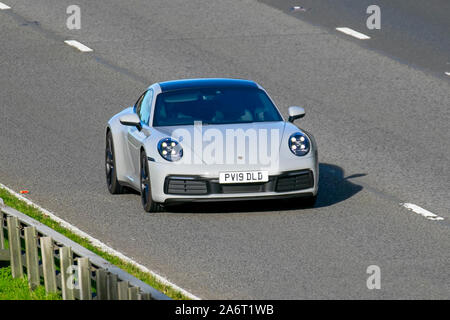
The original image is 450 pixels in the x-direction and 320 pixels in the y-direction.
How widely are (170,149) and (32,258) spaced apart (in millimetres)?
2750

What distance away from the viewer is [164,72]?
2058 cm

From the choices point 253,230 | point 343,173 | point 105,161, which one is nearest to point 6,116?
point 105,161

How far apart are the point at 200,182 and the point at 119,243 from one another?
47.9 inches

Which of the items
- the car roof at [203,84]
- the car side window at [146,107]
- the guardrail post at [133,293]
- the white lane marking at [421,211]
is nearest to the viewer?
the guardrail post at [133,293]

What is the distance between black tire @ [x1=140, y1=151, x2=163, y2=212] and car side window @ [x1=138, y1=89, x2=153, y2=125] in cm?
74

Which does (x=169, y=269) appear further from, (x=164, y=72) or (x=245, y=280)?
(x=164, y=72)

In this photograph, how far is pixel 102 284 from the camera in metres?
9.06

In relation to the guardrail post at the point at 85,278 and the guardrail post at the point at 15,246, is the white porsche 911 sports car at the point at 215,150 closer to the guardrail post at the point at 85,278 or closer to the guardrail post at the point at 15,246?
the guardrail post at the point at 15,246

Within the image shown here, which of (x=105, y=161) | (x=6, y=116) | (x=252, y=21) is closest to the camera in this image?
(x=105, y=161)

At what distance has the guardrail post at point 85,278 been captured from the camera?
9305 millimetres

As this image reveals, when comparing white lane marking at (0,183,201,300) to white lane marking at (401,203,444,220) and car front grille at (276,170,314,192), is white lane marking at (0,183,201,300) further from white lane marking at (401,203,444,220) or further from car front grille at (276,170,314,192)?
white lane marking at (401,203,444,220)

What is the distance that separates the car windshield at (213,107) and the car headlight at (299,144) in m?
0.72

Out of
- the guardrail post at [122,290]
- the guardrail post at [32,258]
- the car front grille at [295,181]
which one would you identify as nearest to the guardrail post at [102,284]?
the guardrail post at [122,290]

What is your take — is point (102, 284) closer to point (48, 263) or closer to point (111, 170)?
point (48, 263)
